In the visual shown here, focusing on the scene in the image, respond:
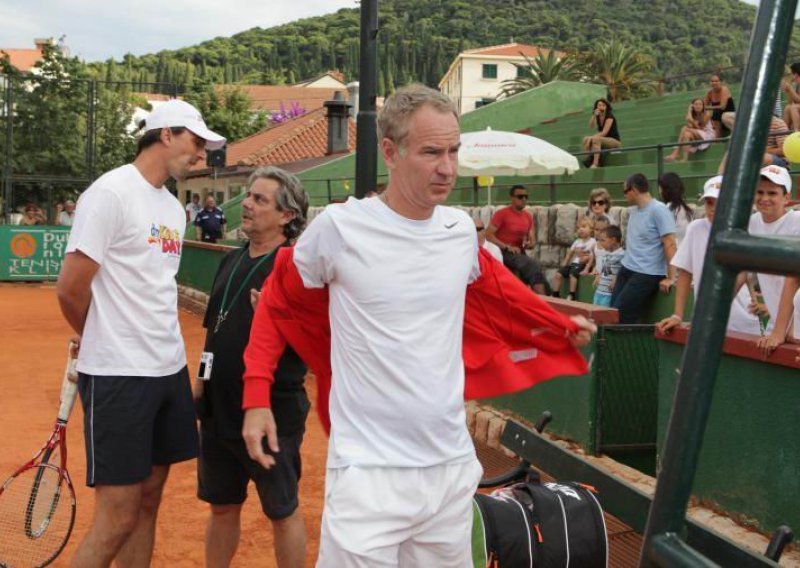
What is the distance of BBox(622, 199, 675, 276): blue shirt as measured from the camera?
27.6ft

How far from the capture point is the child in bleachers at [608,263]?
953 cm

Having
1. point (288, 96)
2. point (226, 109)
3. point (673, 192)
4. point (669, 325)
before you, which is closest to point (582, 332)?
point (669, 325)

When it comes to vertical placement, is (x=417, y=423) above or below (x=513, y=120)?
below

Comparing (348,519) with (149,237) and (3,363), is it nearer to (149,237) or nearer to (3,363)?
(149,237)

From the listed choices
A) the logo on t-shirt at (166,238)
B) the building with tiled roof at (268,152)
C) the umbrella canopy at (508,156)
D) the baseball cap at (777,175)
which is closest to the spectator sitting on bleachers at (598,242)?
the umbrella canopy at (508,156)

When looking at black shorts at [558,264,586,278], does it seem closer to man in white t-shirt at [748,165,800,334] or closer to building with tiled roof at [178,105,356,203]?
man in white t-shirt at [748,165,800,334]

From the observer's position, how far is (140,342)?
3748mm

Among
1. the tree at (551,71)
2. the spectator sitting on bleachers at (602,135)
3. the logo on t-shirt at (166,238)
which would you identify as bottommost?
the logo on t-shirt at (166,238)

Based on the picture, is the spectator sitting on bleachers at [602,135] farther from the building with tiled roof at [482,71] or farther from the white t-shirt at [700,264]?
the building with tiled roof at [482,71]

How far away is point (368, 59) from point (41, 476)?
5138 mm

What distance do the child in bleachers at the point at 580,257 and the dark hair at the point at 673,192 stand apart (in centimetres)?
188

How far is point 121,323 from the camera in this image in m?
3.71

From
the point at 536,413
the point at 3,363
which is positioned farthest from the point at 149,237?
the point at 3,363

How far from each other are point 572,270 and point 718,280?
10.6m
